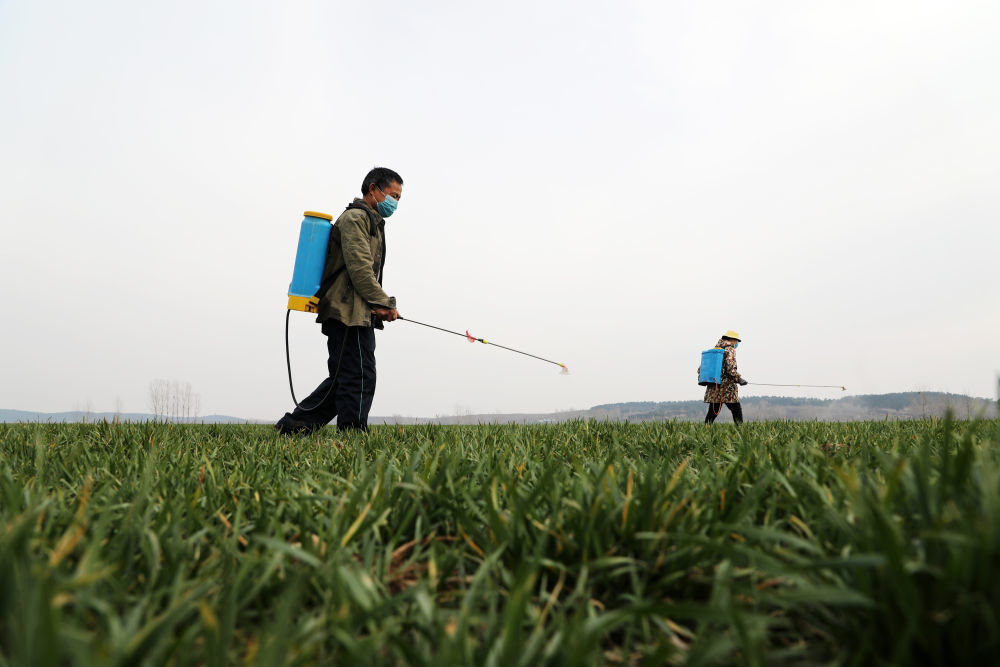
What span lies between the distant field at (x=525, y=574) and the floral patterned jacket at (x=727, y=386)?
9871 mm

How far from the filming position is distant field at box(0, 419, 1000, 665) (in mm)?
837

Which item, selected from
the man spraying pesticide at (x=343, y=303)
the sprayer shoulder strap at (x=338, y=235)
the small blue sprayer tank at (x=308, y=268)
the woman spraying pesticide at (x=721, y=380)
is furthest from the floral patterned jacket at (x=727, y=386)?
the small blue sprayer tank at (x=308, y=268)

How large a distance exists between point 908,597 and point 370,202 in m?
5.57

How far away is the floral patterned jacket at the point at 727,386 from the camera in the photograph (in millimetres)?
11391

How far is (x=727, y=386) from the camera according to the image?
11.5m

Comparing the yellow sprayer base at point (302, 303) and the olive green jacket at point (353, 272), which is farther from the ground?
the olive green jacket at point (353, 272)

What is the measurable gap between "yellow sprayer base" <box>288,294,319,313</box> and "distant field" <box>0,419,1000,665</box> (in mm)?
3244

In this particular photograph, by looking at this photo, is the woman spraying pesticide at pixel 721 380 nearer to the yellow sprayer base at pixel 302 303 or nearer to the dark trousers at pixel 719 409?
the dark trousers at pixel 719 409

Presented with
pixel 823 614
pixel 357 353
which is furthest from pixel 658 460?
pixel 357 353

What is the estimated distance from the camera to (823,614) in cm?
98

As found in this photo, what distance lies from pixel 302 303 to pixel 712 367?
8.86 meters

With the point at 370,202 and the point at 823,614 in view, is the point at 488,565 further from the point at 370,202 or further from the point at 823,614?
the point at 370,202

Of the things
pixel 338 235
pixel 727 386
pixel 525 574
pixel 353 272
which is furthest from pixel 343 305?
pixel 727 386

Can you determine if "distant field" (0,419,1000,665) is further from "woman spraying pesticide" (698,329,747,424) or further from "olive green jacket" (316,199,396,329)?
"woman spraying pesticide" (698,329,747,424)
